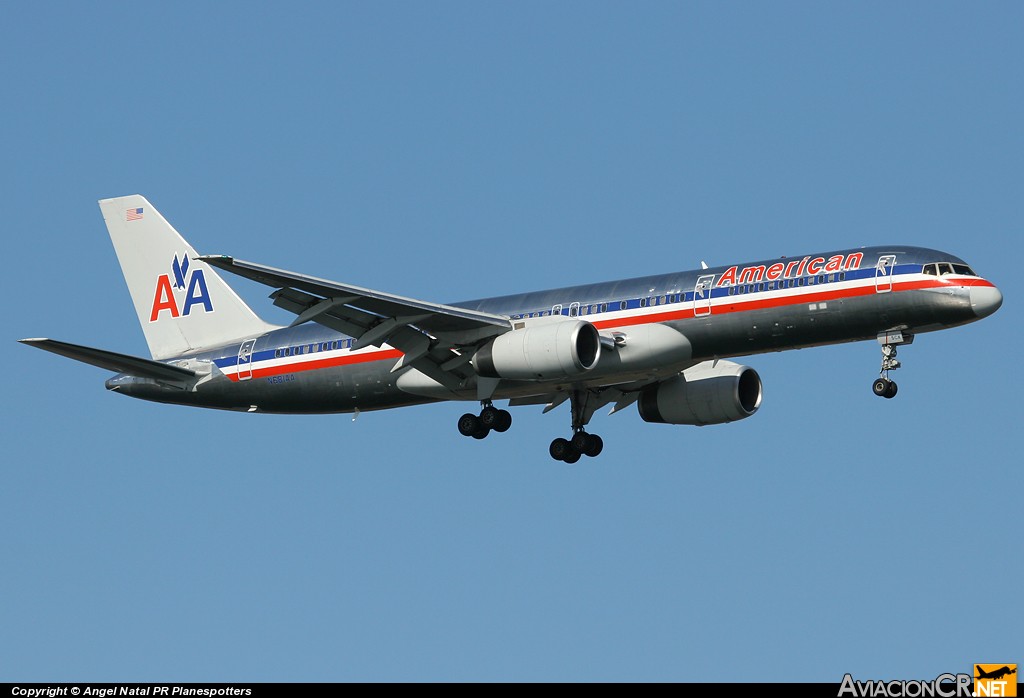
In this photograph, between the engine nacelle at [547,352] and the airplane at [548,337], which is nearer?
the airplane at [548,337]

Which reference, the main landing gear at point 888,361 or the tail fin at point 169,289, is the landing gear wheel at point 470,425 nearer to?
the tail fin at point 169,289

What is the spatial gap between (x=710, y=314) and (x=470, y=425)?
831cm

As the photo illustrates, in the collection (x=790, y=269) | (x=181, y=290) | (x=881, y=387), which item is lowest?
(x=881, y=387)

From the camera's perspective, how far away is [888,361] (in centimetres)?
4556

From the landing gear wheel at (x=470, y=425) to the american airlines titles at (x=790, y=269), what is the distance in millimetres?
8558

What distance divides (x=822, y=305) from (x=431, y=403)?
1332cm

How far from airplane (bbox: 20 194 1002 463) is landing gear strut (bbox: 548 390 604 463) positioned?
Answer: 4cm

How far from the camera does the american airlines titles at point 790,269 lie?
4575 centimetres

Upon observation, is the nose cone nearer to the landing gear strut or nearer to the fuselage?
the fuselage

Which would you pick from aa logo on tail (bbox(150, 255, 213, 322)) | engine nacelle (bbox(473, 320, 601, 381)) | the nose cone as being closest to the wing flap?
engine nacelle (bbox(473, 320, 601, 381))

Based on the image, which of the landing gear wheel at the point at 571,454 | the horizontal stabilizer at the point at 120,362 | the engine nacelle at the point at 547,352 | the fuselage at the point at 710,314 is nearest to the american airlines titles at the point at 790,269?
the fuselage at the point at 710,314

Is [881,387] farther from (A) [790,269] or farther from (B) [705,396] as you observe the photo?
(B) [705,396]

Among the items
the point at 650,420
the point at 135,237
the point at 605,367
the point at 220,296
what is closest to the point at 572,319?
the point at 605,367

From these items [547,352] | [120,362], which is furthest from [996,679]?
[120,362]
